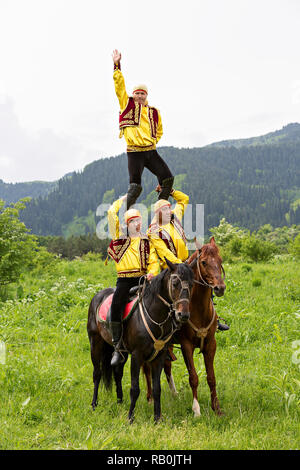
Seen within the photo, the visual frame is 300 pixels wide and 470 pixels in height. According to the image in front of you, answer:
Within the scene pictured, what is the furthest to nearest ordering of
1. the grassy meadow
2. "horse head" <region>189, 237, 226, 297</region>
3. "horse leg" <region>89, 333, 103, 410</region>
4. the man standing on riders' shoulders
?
"horse leg" <region>89, 333, 103, 410</region>
the man standing on riders' shoulders
"horse head" <region>189, 237, 226, 297</region>
the grassy meadow

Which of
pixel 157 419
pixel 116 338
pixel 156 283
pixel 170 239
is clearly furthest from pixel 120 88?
pixel 157 419

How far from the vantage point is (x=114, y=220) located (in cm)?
602

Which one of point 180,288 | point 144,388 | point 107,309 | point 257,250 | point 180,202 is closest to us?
point 180,288

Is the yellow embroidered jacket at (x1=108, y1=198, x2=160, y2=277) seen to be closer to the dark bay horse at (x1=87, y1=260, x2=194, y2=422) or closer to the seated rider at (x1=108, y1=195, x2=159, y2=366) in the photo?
the seated rider at (x1=108, y1=195, x2=159, y2=366)

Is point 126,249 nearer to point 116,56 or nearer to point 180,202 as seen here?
point 180,202

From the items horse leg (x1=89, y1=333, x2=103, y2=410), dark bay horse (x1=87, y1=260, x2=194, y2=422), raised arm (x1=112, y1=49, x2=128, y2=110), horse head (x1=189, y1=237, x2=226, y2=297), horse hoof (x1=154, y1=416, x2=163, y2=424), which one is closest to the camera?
dark bay horse (x1=87, y1=260, x2=194, y2=422)

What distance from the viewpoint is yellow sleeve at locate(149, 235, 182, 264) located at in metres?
5.86

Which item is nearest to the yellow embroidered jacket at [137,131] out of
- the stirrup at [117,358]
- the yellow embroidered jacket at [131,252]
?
the yellow embroidered jacket at [131,252]

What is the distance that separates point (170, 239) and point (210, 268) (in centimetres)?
98

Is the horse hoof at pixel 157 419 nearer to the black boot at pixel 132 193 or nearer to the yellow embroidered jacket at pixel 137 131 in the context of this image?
the black boot at pixel 132 193

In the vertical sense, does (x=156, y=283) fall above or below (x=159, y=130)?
below

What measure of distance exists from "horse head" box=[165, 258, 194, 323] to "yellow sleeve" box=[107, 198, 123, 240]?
1255 millimetres

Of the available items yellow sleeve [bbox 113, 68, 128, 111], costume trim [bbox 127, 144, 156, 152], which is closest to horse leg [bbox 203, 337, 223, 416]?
costume trim [bbox 127, 144, 156, 152]
